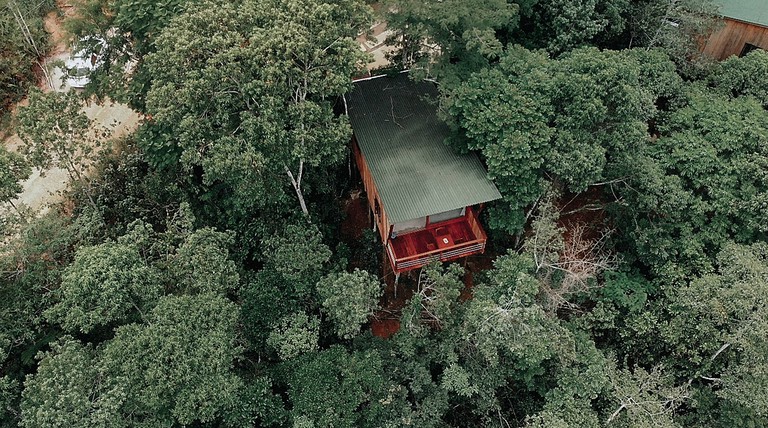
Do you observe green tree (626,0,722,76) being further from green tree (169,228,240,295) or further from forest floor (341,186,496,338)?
green tree (169,228,240,295)

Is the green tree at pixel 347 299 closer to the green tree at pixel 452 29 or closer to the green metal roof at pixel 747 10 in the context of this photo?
the green tree at pixel 452 29

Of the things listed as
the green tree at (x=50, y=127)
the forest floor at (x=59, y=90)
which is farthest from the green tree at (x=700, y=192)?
the forest floor at (x=59, y=90)

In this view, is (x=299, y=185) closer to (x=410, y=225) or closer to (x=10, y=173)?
(x=410, y=225)

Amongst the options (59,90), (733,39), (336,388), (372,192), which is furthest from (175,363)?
(733,39)

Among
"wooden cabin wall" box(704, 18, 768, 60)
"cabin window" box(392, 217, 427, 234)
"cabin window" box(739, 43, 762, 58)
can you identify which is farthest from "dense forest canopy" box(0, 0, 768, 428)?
"cabin window" box(739, 43, 762, 58)

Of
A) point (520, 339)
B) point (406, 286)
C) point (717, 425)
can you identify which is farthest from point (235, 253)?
point (717, 425)
